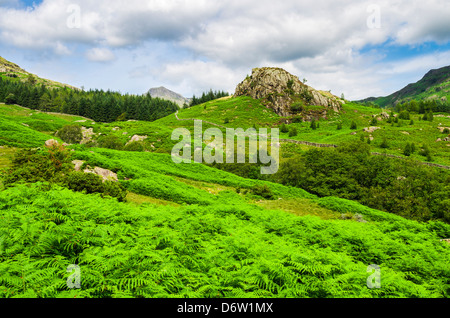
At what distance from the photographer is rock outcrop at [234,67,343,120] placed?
122 metres

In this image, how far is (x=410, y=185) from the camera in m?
39.5

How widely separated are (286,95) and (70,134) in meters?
107

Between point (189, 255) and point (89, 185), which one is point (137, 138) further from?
point (189, 255)

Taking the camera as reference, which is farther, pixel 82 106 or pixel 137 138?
pixel 82 106

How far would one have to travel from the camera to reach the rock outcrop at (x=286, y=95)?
121625mm

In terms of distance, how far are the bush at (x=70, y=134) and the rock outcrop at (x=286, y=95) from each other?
307 ft

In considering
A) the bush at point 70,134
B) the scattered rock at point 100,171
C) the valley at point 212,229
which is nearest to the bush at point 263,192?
the valley at point 212,229

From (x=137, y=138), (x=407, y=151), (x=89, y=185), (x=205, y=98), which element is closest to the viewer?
(x=89, y=185)

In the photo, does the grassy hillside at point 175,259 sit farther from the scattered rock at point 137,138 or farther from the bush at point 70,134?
the scattered rock at point 137,138

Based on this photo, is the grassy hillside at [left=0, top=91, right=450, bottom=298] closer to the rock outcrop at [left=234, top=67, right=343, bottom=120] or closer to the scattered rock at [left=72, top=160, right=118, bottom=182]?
the scattered rock at [left=72, top=160, right=118, bottom=182]

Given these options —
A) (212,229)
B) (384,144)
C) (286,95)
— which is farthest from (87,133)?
(286,95)

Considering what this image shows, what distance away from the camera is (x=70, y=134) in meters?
62.6
